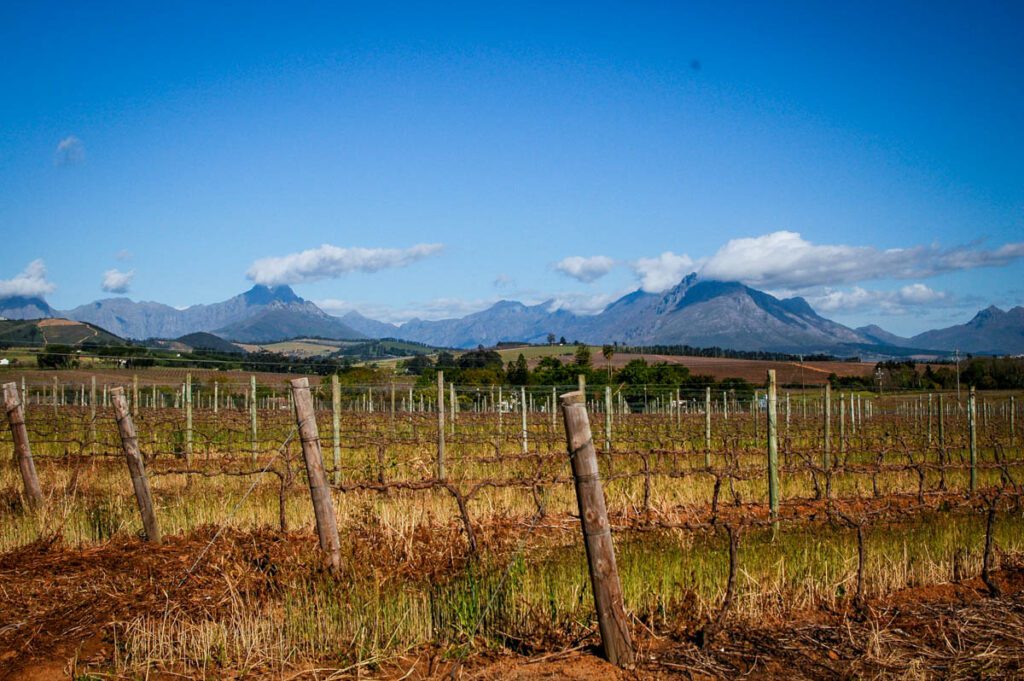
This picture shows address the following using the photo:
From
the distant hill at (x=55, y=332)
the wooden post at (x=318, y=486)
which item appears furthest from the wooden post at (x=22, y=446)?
the distant hill at (x=55, y=332)

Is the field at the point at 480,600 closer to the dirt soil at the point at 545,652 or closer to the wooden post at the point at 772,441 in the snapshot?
the dirt soil at the point at 545,652

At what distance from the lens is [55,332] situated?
168ft

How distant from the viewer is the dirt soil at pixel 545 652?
459 cm

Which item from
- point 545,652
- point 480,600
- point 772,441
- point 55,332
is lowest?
point 545,652

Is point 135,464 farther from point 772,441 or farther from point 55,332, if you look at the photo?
point 55,332

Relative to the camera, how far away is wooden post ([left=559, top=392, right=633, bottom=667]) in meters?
4.47

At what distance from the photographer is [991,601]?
19.3 ft

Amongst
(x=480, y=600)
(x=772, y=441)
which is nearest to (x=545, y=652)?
(x=480, y=600)

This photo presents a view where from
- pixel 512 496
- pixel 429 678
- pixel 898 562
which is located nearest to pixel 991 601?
pixel 898 562

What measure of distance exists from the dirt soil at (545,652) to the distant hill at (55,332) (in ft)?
126

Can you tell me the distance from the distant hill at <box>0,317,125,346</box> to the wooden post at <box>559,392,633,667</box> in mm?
41541

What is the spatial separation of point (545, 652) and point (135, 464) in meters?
4.53

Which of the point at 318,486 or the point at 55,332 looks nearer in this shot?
the point at 318,486

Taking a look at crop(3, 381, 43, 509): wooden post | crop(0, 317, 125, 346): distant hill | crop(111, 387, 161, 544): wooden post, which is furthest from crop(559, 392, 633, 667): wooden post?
crop(0, 317, 125, 346): distant hill
